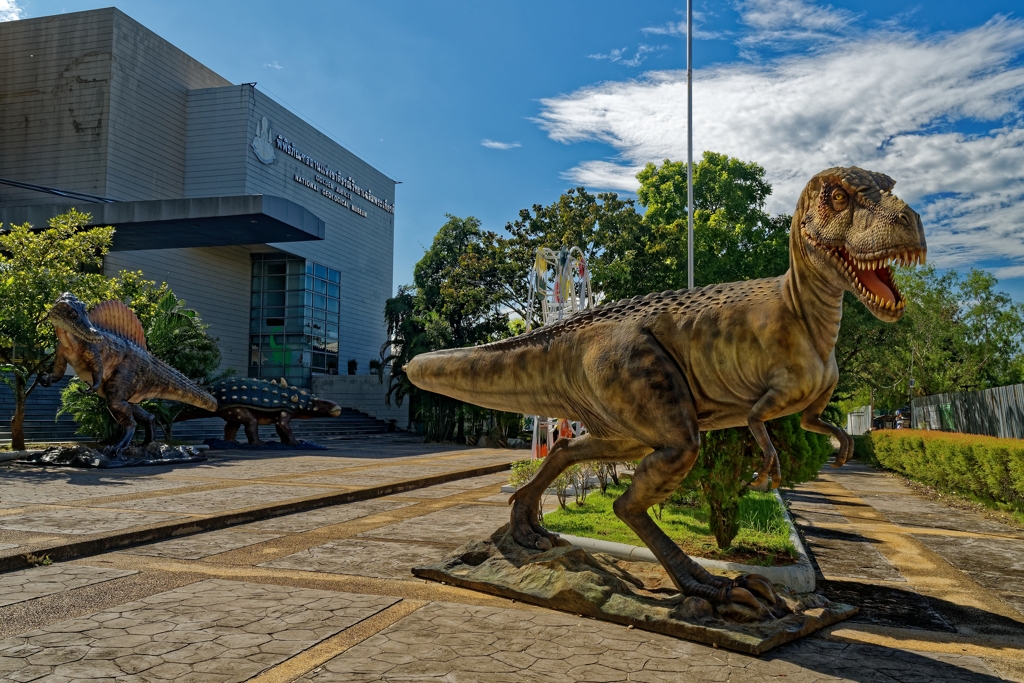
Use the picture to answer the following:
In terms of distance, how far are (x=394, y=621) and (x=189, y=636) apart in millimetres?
1061

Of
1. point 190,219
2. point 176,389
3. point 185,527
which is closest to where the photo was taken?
point 185,527

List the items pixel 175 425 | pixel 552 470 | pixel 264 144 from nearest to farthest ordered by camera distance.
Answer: pixel 552 470 → pixel 175 425 → pixel 264 144

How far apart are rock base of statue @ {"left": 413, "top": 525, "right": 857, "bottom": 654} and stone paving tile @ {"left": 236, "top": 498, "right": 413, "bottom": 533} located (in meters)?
2.89

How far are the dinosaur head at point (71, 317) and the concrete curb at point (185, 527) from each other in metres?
6.50

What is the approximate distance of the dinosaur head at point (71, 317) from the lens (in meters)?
12.5

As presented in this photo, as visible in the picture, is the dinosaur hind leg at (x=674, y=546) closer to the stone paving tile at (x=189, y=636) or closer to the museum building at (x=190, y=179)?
the stone paving tile at (x=189, y=636)

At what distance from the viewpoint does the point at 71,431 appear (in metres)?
20.8

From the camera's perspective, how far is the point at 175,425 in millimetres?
25375

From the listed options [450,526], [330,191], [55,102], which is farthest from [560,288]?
[330,191]

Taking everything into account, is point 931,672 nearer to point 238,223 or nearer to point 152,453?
point 152,453

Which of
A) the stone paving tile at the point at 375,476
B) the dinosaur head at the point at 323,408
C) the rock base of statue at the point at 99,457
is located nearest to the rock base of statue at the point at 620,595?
the stone paving tile at the point at 375,476

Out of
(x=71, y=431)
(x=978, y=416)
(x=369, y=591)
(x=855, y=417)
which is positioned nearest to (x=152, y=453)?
(x=71, y=431)

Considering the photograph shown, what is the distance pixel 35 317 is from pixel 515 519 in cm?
1275

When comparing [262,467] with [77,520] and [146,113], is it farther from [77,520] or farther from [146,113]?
[146,113]
